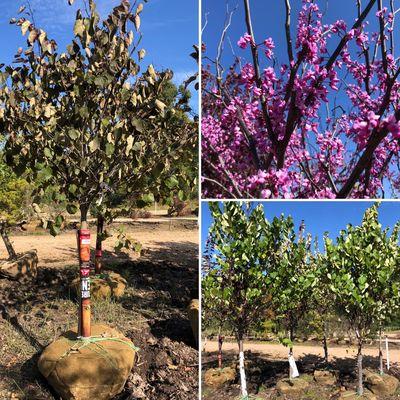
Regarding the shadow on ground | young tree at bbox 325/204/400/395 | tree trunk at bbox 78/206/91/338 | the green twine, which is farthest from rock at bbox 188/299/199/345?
the shadow on ground

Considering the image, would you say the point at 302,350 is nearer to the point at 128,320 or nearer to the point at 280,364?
the point at 280,364

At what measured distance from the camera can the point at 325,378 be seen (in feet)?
9.44

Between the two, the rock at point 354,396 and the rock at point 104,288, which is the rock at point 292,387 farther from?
the rock at point 104,288

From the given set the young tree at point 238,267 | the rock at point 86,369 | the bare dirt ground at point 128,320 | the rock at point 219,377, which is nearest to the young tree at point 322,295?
the young tree at point 238,267

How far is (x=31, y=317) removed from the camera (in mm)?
5504

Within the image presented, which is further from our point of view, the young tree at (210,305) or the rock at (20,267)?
the rock at (20,267)

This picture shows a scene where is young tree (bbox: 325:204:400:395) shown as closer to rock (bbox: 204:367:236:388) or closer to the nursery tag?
rock (bbox: 204:367:236:388)

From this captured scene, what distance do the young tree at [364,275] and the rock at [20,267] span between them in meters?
4.91

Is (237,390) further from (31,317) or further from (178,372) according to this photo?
(31,317)

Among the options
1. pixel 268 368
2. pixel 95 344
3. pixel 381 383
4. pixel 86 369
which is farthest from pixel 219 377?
pixel 95 344

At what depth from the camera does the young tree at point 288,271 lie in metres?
2.54

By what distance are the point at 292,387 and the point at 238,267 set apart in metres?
0.73

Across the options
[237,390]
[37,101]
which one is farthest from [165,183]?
A: [237,390]

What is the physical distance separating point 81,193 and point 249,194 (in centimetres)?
152
